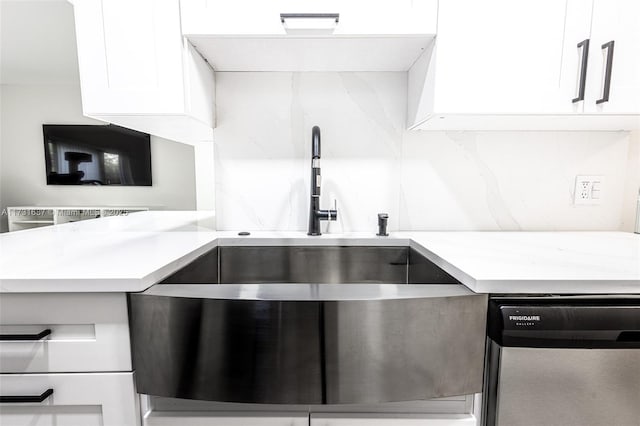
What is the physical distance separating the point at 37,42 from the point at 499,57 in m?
4.22

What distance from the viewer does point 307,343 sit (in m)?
0.57

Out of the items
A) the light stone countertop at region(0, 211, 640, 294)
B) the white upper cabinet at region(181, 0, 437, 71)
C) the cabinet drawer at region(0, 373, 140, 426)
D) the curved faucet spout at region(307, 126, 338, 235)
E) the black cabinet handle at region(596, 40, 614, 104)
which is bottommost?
the cabinet drawer at region(0, 373, 140, 426)

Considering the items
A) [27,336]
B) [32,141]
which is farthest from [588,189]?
[32,141]

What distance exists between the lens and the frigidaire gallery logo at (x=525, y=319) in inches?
23.7

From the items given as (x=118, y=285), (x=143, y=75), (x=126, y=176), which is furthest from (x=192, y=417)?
(x=126, y=176)

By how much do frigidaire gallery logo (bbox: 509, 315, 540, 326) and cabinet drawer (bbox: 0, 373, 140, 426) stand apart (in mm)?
797

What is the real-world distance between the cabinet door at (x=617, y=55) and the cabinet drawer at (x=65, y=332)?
1.36 m

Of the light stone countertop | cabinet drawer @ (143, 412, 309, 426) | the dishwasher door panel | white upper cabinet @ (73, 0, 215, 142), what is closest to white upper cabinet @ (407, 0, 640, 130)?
the light stone countertop

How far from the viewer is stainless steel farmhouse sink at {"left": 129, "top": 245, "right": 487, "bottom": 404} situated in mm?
573

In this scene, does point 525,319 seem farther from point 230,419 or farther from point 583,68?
point 583,68

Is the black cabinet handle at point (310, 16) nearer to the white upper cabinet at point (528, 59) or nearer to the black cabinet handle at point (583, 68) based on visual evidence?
the white upper cabinet at point (528, 59)

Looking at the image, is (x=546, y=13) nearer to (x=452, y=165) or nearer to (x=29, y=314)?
(x=452, y=165)

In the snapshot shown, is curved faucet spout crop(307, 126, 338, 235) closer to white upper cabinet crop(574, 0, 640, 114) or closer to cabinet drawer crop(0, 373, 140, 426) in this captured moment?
cabinet drawer crop(0, 373, 140, 426)

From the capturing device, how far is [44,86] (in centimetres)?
437
